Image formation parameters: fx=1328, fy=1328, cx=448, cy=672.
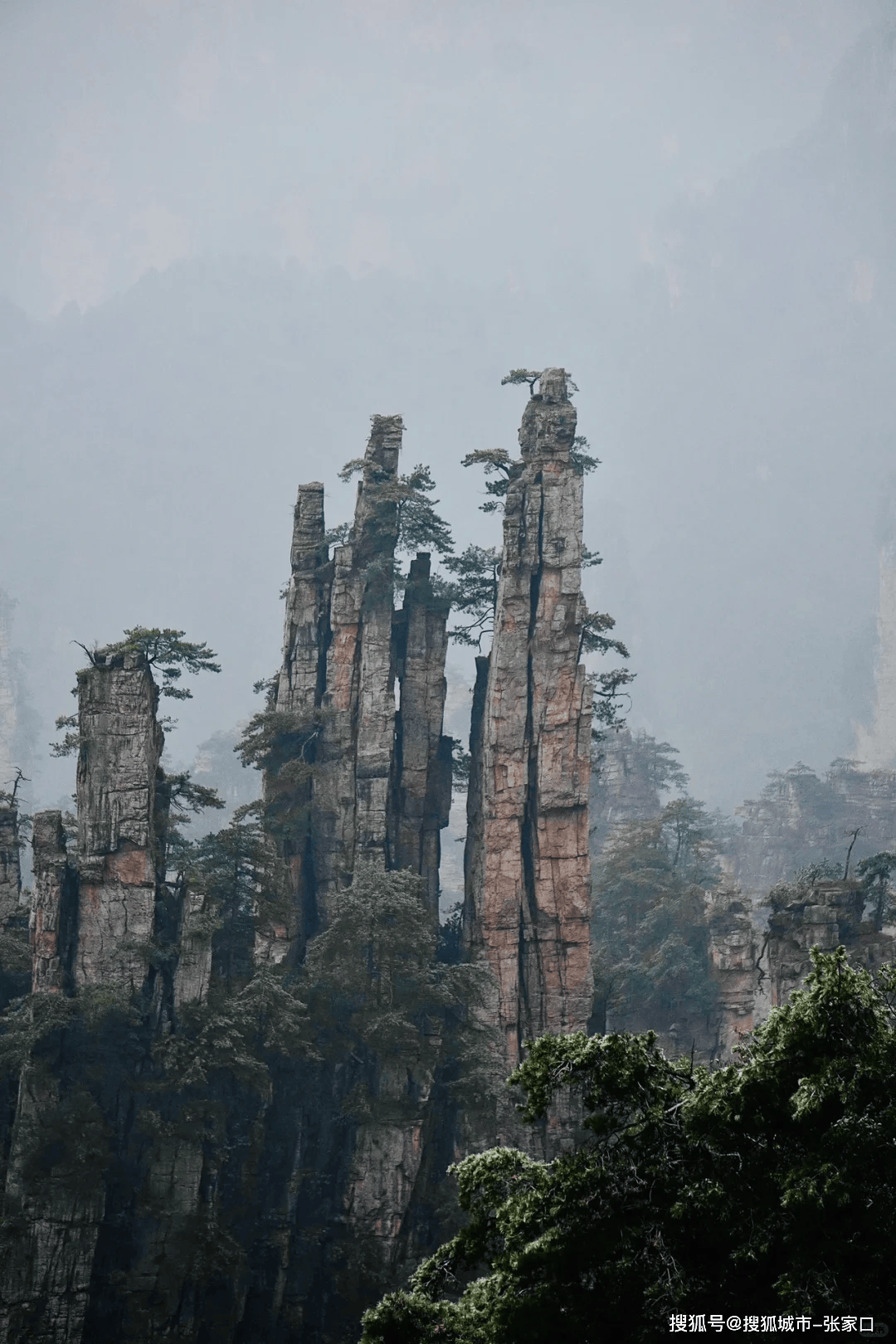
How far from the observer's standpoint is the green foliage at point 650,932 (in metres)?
50.1

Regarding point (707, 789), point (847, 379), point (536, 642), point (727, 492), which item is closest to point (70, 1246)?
point (536, 642)

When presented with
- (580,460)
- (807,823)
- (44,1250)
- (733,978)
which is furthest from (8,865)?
(807,823)

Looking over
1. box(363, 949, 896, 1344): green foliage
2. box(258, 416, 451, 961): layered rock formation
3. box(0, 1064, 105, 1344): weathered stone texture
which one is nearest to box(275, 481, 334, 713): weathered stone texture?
box(258, 416, 451, 961): layered rock formation

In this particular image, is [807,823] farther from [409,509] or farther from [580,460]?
[409,509]

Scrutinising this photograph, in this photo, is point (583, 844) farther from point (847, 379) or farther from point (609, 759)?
point (847, 379)

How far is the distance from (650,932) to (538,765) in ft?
47.3

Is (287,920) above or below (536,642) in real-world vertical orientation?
below

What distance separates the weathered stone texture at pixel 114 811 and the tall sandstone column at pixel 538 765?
34.0 ft

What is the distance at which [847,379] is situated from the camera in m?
167

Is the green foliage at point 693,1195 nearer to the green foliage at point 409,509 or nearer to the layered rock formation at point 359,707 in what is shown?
the layered rock formation at point 359,707

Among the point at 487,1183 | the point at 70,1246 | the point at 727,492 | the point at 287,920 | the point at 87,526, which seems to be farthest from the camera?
the point at 87,526

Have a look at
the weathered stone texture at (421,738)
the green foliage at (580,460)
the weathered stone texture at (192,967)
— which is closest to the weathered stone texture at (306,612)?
the weathered stone texture at (421,738)

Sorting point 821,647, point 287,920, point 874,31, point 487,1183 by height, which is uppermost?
point 874,31

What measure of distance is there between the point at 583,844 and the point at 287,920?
364 inches
